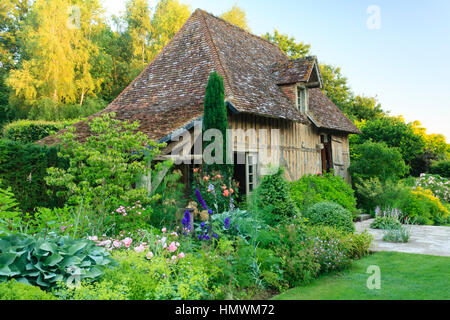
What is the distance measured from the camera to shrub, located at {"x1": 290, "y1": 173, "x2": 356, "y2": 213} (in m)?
10.2

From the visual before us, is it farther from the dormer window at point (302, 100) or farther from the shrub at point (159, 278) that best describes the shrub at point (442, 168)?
the shrub at point (159, 278)

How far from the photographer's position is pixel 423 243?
8.22 m

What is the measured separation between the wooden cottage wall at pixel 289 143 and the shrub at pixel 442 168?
1144 centimetres

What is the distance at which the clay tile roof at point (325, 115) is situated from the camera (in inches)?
570

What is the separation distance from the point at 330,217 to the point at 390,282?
8.67 feet

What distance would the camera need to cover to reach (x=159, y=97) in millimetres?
11383

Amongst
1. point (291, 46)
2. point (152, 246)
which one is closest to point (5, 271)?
point (152, 246)

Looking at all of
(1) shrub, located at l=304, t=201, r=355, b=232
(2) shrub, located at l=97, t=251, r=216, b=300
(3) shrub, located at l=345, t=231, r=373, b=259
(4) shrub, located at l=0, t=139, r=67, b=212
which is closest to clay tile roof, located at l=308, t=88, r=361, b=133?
(1) shrub, located at l=304, t=201, r=355, b=232

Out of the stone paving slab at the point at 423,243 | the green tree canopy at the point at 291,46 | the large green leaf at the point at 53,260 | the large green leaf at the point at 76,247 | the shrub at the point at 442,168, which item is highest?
the green tree canopy at the point at 291,46

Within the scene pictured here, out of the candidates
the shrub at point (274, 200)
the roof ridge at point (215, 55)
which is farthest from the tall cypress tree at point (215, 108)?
the shrub at point (274, 200)

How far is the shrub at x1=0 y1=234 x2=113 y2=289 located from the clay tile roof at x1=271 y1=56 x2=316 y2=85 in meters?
10.5

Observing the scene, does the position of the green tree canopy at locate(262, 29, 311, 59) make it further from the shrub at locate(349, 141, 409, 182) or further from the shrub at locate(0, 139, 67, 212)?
the shrub at locate(0, 139, 67, 212)

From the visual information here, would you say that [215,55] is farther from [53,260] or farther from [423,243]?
[53,260]
